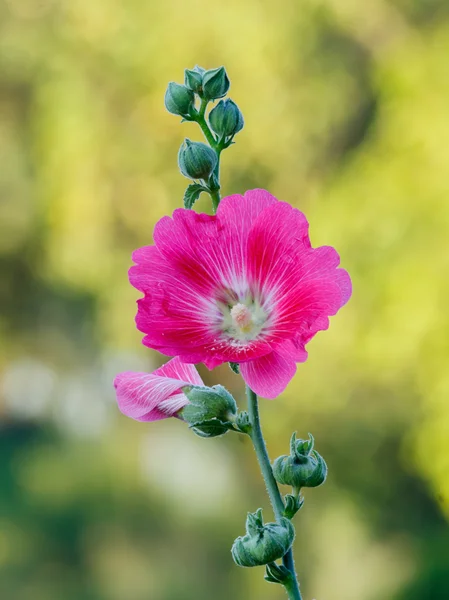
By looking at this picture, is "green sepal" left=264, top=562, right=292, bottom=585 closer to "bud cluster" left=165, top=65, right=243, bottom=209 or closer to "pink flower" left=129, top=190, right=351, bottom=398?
"pink flower" left=129, top=190, right=351, bottom=398

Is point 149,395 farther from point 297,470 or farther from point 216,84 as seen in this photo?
point 216,84

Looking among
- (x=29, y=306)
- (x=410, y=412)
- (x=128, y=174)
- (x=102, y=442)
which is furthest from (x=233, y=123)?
(x=29, y=306)

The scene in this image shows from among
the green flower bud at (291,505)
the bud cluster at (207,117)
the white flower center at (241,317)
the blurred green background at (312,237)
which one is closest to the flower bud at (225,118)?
the bud cluster at (207,117)

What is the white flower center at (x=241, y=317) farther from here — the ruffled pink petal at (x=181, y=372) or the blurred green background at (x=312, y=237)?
the blurred green background at (x=312, y=237)

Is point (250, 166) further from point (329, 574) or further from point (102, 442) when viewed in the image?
point (102, 442)

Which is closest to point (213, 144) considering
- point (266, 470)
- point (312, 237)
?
point (266, 470)
